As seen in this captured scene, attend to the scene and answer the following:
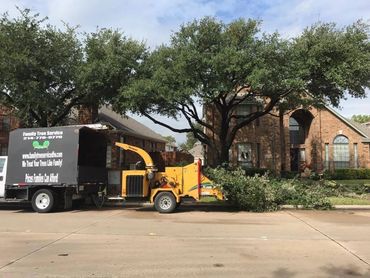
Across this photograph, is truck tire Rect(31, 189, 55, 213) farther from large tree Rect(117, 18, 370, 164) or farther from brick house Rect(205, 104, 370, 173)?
brick house Rect(205, 104, 370, 173)

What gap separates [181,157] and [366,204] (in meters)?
21.0

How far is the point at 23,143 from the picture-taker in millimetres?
18375

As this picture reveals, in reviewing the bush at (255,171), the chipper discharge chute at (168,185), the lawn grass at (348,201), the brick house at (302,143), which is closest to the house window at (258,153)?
the brick house at (302,143)

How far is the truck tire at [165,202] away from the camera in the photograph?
58.3ft

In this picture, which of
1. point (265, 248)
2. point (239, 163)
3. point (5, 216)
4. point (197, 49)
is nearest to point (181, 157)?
point (239, 163)

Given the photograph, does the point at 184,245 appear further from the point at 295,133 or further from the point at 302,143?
the point at 295,133

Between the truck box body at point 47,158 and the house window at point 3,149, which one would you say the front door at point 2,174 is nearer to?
the truck box body at point 47,158

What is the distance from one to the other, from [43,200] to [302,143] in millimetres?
30012

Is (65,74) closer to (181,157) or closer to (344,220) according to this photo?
(181,157)

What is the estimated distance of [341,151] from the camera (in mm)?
42562

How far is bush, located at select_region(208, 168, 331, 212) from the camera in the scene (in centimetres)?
1836

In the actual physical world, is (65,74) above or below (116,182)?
above

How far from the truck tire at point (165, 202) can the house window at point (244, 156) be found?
22.0 metres

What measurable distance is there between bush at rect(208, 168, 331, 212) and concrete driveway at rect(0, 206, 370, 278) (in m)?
1.67
